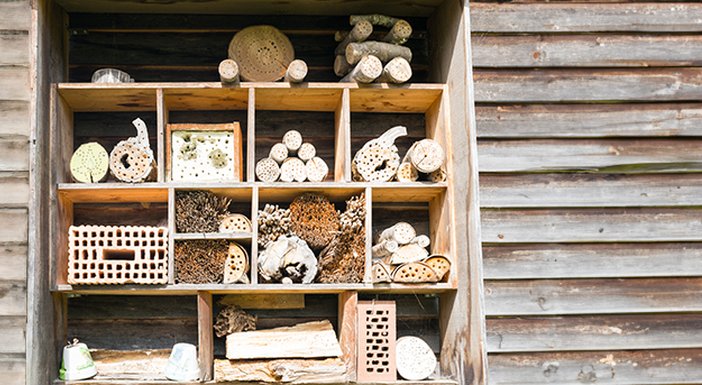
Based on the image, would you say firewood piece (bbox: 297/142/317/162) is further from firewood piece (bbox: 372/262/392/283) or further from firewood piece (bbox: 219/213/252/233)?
firewood piece (bbox: 372/262/392/283)

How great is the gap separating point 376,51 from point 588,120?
0.90m

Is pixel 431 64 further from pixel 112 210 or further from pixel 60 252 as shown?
pixel 60 252

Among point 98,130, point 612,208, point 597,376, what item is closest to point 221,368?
point 98,130

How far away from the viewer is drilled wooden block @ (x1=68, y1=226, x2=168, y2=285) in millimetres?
3115

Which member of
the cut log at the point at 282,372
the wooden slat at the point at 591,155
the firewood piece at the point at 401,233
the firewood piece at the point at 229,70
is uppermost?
the firewood piece at the point at 229,70

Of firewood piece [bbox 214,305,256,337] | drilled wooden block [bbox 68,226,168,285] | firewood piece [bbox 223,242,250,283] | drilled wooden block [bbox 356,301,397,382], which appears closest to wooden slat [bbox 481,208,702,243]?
drilled wooden block [bbox 356,301,397,382]

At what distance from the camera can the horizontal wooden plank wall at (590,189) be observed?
3.02 m

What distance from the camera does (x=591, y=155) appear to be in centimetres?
311

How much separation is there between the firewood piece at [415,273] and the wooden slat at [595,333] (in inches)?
13.4

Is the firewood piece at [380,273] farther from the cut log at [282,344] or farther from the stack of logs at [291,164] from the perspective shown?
the stack of logs at [291,164]

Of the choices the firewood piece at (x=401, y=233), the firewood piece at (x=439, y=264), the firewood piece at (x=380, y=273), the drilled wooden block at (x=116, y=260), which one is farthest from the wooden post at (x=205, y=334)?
the firewood piece at (x=439, y=264)

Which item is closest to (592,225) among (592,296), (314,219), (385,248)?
(592,296)

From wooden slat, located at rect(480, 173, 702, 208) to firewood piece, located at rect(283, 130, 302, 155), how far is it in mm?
784

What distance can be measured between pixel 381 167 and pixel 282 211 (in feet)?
1.51
